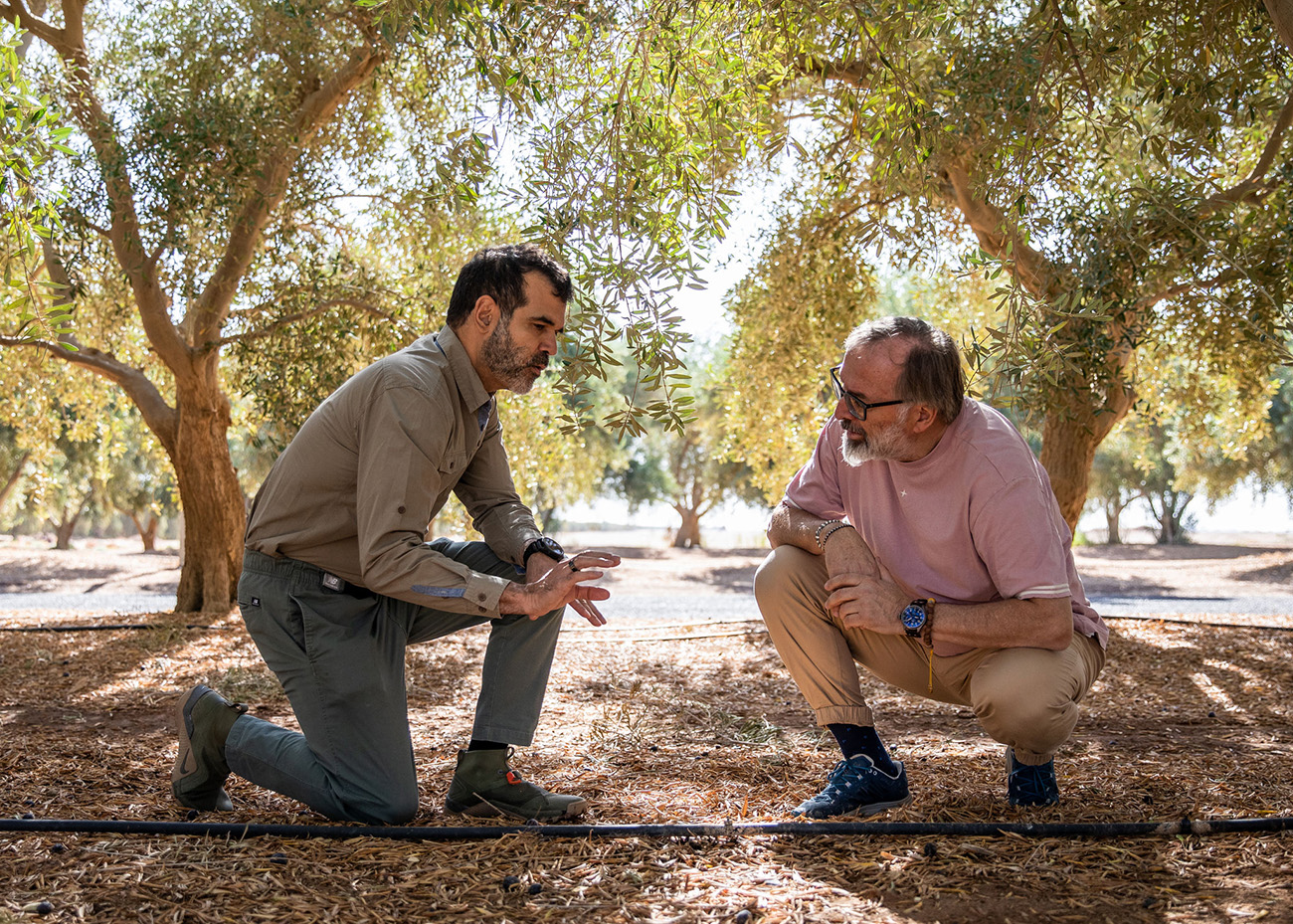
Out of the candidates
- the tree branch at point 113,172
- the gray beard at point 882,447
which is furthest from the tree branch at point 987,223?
the tree branch at point 113,172

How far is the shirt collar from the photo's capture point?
313cm

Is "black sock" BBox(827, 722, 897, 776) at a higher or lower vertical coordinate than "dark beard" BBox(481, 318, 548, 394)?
lower

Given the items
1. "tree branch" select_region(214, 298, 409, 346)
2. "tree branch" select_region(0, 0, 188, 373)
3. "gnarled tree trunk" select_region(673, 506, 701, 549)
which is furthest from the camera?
"gnarled tree trunk" select_region(673, 506, 701, 549)

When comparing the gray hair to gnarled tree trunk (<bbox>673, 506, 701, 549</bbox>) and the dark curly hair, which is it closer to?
the dark curly hair

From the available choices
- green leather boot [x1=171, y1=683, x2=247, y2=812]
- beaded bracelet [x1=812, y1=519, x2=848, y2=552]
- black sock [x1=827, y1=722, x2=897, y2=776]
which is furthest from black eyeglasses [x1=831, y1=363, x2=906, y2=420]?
green leather boot [x1=171, y1=683, x2=247, y2=812]

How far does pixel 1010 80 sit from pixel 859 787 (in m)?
3.74

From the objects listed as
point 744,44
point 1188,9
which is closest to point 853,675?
point 744,44

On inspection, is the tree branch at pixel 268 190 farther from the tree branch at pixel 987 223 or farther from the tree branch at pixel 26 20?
the tree branch at pixel 987 223

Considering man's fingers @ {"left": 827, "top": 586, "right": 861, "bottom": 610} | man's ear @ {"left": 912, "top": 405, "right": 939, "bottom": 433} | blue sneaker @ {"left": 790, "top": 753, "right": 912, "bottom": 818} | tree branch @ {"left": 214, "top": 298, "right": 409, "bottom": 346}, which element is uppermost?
tree branch @ {"left": 214, "top": 298, "right": 409, "bottom": 346}

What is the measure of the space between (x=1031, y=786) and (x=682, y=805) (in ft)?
3.54

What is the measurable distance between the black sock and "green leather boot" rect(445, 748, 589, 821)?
820 mm

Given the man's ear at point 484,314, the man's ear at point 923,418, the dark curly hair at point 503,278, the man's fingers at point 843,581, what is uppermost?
the dark curly hair at point 503,278

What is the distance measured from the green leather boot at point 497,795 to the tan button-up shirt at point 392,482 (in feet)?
1.63

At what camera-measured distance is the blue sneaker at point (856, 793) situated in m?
2.90
